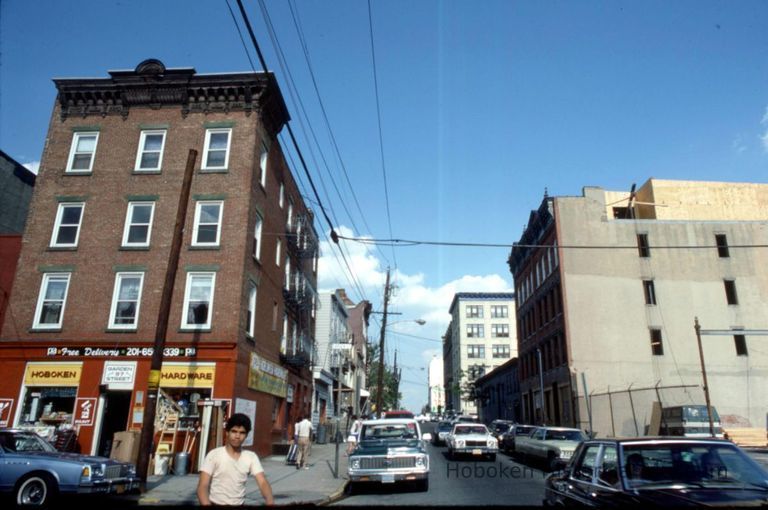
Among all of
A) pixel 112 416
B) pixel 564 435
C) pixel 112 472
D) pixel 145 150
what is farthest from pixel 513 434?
pixel 145 150

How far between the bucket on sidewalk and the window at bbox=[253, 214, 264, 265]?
813 cm

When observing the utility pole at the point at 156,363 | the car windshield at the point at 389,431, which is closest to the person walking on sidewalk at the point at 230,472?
the utility pole at the point at 156,363

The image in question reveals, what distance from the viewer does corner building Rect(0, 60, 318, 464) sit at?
764 inches

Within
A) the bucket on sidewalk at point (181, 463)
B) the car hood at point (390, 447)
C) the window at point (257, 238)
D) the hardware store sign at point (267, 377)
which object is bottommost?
the bucket on sidewalk at point (181, 463)

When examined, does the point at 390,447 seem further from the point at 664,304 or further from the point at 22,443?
the point at 664,304

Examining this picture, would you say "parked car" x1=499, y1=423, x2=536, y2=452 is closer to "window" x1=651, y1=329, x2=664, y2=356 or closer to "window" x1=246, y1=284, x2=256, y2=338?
"window" x1=246, y1=284, x2=256, y2=338

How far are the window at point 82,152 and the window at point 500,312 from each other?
94.2m

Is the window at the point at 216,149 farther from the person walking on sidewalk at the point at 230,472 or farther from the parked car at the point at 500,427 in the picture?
the parked car at the point at 500,427

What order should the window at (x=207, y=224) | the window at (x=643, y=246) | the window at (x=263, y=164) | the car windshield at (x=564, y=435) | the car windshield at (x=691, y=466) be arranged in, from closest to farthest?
the car windshield at (x=691, y=466) → the car windshield at (x=564, y=435) → the window at (x=207, y=224) → the window at (x=263, y=164) → the window at (x=643, y=246)

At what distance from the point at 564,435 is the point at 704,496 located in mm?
17079

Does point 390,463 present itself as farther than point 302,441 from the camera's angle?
No

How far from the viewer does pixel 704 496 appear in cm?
530

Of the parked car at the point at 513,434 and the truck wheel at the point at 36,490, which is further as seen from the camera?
the parked car at the point at 513,434

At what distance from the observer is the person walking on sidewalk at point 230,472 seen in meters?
5.23
